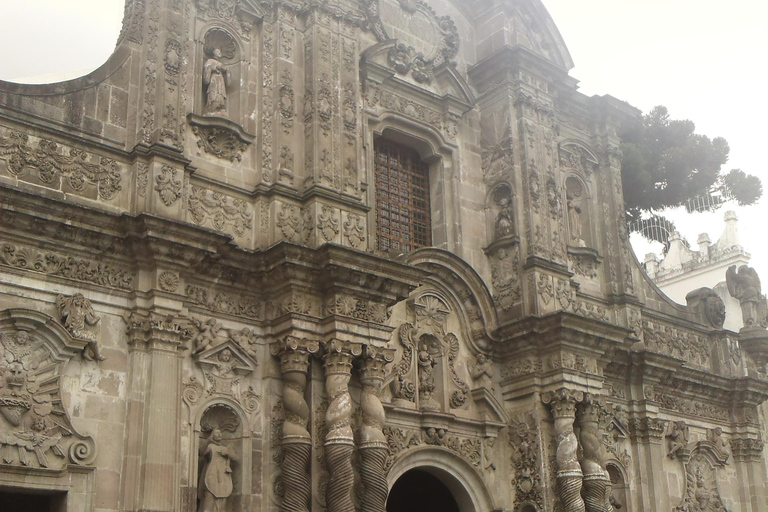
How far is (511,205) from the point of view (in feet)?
56.4

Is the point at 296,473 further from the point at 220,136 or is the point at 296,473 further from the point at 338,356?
the point at 220,136

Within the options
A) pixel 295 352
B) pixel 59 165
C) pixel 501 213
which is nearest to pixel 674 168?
pixel 501 213

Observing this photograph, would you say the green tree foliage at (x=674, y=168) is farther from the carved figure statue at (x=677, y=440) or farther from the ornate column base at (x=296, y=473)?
the ornate column base at (x=296, y=473)

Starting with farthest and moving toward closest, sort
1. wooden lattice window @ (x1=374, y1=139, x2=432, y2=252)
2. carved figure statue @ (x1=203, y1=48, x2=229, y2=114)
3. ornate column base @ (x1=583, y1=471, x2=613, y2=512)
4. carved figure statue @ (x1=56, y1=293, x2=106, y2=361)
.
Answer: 1. wooden lattice window @ (x1=374, y1=139, x2=432, y2=252)
2. ornate column base @ (x1=583, y1=471, x2=613, y2=512)
3. carved figure statue @ (x1=203, y1=48, x2=229, y2=114)
4. carved figure statue @ (x1=56, y1=293, x2=106, y2=361)

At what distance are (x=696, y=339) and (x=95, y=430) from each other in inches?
495

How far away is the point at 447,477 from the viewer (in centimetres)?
1526

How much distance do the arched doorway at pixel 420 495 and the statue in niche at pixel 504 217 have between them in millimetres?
4183

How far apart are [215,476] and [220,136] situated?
460 centimetres

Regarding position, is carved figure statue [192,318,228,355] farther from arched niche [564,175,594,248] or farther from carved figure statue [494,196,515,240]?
arched niche [564,175,594,248]

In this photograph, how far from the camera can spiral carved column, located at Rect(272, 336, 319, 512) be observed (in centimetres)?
1248

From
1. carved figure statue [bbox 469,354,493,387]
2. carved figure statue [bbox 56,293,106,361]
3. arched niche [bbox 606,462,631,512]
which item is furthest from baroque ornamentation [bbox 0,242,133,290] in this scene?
arched niche [bbox 606,462,631,512]

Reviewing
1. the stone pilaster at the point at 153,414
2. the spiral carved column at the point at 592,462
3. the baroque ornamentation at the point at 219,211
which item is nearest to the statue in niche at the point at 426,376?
the spiral carved column at the point at 592,462

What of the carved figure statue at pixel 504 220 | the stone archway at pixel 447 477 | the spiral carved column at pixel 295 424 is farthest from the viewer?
the carved figure statue at pixel 504 220

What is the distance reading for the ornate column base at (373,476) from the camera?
42.3ft
